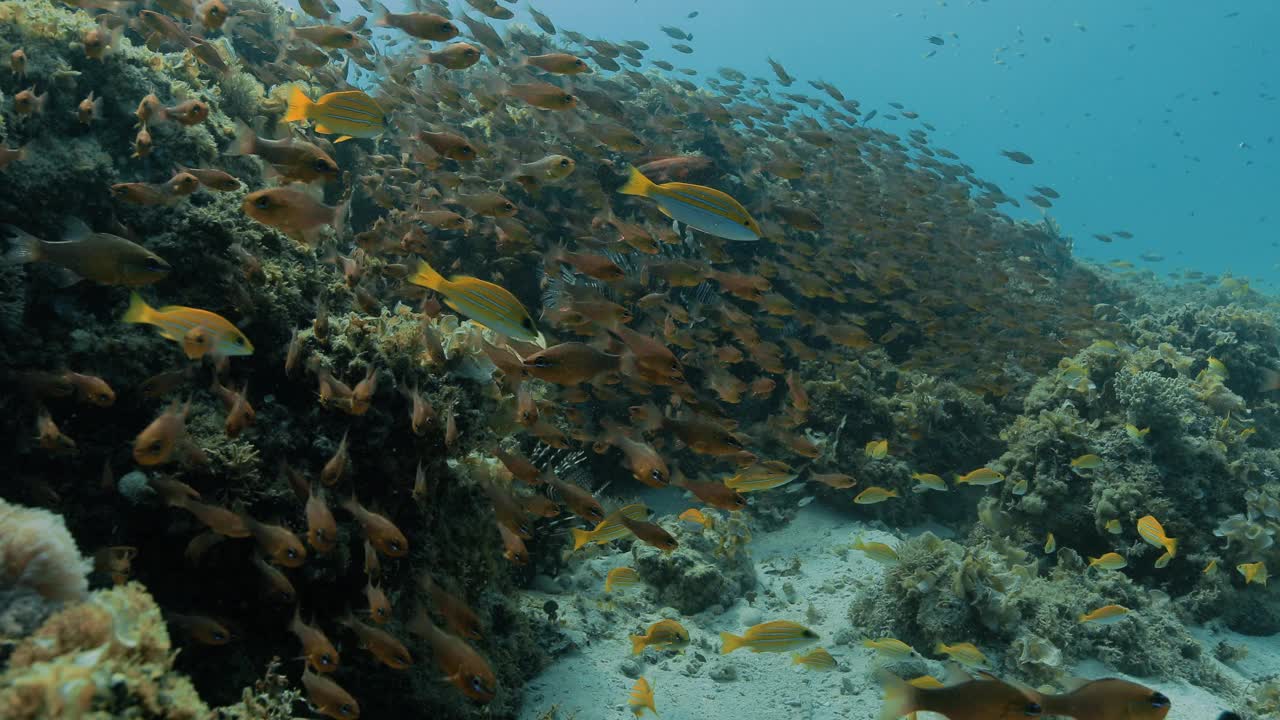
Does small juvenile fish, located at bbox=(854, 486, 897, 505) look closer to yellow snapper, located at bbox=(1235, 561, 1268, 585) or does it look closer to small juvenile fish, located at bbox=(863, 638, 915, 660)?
small juvenile fish, located at bbox=(863, 638, 915, 660)

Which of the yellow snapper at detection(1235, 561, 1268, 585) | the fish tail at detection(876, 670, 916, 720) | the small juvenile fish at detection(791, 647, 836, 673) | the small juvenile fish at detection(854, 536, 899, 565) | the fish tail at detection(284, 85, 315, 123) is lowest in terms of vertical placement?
the small juvenile fish at detection(791, 647, 836, 673)

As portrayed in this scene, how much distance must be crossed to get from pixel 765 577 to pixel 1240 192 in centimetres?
20673

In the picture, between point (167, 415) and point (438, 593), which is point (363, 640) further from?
point (167, 415)

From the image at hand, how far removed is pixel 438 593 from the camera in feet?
11.0

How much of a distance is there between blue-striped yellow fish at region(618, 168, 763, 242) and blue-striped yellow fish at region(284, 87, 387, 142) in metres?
2.21

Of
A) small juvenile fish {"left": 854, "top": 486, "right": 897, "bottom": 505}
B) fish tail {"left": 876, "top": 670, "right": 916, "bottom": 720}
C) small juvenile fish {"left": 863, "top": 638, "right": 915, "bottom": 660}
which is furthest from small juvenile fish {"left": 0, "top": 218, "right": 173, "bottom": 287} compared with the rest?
small juvenile fish {"left": 854, "top": 486, "right": 897, "bottom": 505}

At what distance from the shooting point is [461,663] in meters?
3.06

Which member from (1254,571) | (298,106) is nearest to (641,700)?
(298,106)

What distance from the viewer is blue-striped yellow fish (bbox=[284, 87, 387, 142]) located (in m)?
4.29

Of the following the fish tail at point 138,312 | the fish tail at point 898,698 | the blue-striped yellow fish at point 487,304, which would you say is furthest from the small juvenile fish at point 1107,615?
the fish tail at point 138,312

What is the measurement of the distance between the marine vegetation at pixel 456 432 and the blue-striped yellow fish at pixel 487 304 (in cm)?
2

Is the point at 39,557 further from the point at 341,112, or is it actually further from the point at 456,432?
the point at 341,112

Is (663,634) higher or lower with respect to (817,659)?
lower

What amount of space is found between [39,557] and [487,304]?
2061 mm
